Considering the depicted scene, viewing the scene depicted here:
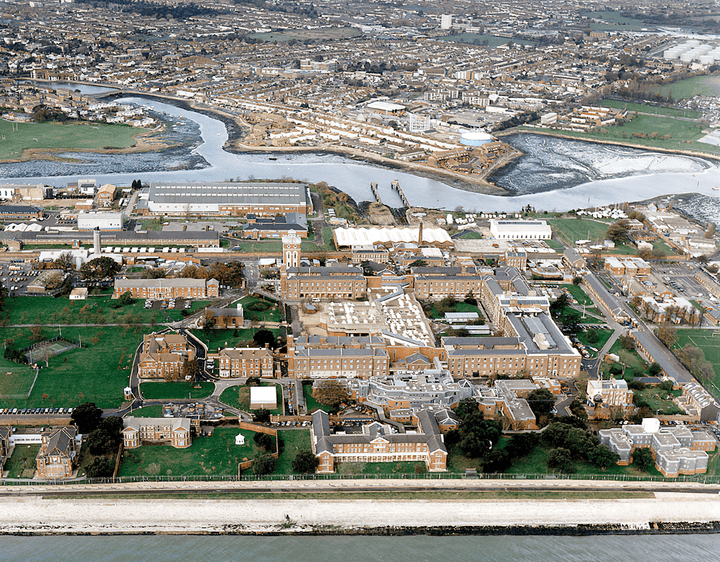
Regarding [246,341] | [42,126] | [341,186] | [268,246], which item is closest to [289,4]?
[42,126]

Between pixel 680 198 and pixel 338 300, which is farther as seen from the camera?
pixel 680 198

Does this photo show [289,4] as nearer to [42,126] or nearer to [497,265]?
[42,126]

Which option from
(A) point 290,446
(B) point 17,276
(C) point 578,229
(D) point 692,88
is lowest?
(B) point 17,276

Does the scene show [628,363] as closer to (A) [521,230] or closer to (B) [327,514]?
(B) [327,514]

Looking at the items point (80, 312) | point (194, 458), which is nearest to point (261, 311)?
point (80, 312)

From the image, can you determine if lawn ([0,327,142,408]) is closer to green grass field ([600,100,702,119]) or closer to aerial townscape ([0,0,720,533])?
aerial townscape ([0,0,720,533])

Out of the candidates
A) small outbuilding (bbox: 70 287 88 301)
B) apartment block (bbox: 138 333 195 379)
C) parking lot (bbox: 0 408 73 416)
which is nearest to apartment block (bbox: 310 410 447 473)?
apartment block (bbox: 138 333 195 379)
